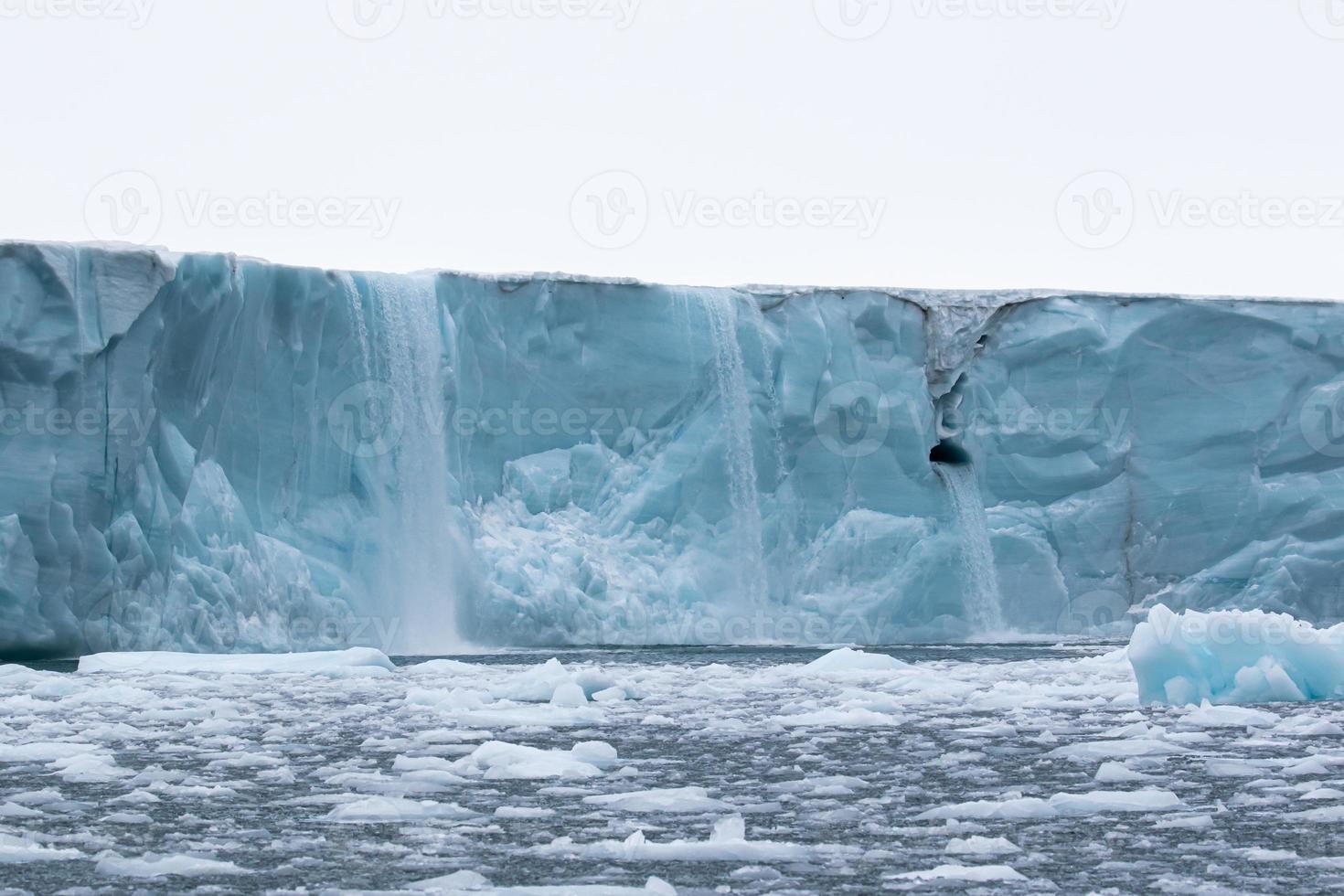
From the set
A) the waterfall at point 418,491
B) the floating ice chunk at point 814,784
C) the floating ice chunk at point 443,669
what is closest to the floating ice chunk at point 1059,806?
the floating ice chunk at point 814,784

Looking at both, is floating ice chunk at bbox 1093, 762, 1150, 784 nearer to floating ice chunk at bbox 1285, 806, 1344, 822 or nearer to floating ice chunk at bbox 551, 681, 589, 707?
floating ice chunk at bbox 1285, 806, 1344, 822

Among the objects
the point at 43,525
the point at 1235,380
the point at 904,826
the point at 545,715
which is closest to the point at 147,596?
the point at 43,525

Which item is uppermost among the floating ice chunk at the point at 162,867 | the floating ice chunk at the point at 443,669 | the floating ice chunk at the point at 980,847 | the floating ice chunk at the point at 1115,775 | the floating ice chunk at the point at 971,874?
the floating ice chunk at the point at 162,867

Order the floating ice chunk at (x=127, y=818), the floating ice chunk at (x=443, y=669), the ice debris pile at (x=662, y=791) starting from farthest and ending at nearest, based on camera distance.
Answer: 1. the floating ice chunk at (x=443, y=669)
2. the floating ice chunk at (x=127, y=818)
3. the ice debris pile at (x=662, y=791)

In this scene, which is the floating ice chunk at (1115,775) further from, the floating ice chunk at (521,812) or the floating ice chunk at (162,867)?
the floating ice chunk at (162,867)

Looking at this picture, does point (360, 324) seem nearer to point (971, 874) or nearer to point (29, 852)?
point (29, 852)

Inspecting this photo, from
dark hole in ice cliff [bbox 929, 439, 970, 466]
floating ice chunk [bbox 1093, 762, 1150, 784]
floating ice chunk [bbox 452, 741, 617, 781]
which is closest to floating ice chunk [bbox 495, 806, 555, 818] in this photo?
floating ice chunk [bbox 452, 741, 617, 781]

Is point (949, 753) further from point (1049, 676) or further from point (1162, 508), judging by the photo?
point (1162, 508)
